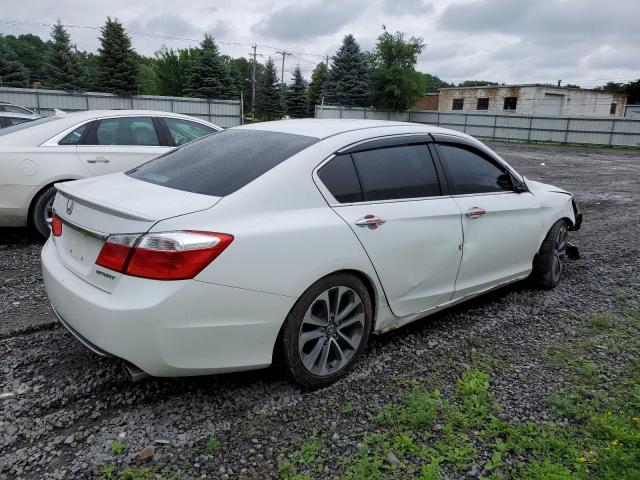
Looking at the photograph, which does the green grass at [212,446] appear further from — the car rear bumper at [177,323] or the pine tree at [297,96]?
the pine tree at [297,96]

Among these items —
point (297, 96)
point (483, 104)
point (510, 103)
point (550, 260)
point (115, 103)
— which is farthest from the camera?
point (483, 104)

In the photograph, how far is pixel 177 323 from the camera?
2.32m

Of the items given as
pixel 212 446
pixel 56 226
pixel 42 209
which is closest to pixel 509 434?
pixel 212 446

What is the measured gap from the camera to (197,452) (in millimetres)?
2393

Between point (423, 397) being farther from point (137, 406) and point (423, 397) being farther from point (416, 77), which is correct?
point (416, 77)

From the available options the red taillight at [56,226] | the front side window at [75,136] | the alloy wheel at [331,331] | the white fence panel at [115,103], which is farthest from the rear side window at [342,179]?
the white fence panel at [115,103]

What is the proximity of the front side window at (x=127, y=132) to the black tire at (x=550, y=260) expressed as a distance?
4.74 metres

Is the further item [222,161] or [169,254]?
[222,161]

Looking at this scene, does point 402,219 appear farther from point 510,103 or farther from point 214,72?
point 510,103

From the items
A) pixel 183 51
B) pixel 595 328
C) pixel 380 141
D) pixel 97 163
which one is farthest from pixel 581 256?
pixel 183 51

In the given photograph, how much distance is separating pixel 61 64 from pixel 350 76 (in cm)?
2290

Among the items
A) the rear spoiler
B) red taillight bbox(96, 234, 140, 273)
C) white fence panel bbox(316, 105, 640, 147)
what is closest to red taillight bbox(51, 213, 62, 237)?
the rear spoiler

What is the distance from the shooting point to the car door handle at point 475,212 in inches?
141

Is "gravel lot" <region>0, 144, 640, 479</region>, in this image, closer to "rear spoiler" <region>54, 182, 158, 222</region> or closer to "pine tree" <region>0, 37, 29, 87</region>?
"rear spoiler" <region>54, 182, 158, 222</region>
